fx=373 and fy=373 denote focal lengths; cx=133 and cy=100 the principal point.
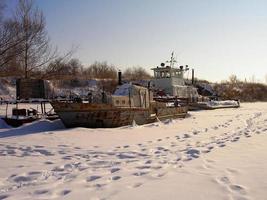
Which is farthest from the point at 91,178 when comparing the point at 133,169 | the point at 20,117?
the point at 20,117

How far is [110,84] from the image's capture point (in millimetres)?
41719

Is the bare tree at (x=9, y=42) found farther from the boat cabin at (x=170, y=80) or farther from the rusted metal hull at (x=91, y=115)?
the boat cabin at (x=170, y=80)

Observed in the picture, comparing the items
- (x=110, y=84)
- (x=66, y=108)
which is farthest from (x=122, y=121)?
(x=110, y=84)

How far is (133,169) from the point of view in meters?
6.89

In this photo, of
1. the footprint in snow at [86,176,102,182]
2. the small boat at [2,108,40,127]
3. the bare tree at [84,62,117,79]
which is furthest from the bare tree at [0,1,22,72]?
the bare tree at [84,62,117,79]

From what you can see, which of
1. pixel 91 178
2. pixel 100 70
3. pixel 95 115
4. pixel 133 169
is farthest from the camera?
pixel 100 70

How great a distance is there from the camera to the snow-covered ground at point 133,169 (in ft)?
17.1

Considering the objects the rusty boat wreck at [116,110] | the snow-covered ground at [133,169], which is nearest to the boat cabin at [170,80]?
the rusty boat wreck at [116,110]

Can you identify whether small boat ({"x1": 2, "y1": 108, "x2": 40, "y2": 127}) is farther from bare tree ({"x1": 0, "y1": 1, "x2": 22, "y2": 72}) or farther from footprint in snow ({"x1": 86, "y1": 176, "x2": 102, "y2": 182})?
footprint in snow ({"x1": 86, "y1": 176, "x2": 102, "y2": 182})

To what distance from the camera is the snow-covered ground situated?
5203 millimetres

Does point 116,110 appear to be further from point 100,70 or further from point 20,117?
point 100,70

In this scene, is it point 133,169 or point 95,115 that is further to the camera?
point 95,115

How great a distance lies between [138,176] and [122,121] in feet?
36.4

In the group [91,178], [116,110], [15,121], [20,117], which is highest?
[116,110]
